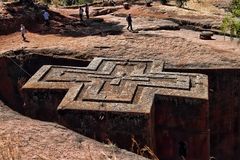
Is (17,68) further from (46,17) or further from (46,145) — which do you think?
(46,145)

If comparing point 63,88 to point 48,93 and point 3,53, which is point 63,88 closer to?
point 48,93

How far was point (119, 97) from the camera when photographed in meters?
9.69

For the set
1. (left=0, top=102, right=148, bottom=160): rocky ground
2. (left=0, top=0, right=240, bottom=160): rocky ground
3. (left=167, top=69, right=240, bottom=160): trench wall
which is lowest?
(left=167, top=69, right=240, bottom=160): trench wall

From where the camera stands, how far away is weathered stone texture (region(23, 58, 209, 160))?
29.8ft

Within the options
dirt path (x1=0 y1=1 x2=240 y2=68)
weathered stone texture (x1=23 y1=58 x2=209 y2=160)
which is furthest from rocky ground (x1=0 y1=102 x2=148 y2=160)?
dirt path (x1=0 y1=1 x2=240 y2=68)

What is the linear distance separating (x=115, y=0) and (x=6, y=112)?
21462 mm

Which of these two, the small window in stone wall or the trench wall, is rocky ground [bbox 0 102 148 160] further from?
the trench wall

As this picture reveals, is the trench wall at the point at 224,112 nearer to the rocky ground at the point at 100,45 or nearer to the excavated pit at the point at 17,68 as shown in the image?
the rocky ground at the point at 100,45

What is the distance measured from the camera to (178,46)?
49.7ft

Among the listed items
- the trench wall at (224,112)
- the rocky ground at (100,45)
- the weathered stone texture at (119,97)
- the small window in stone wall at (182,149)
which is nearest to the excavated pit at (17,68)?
the rocky ground at (100,45)

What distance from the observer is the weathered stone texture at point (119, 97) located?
9086 millimetres

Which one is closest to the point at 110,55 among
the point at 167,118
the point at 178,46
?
the point at 178,46

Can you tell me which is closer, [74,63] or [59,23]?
[74,63]

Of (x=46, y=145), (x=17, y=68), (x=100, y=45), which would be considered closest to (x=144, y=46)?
(x=100, y=45)
